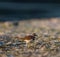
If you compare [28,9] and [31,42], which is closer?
[31,42]

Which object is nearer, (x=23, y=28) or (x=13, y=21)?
(x=23, y=28)

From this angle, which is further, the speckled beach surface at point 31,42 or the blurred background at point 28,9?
the blurred background at point 28,9

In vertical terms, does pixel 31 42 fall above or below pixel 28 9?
below

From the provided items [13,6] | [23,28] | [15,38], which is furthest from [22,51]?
[13,6]

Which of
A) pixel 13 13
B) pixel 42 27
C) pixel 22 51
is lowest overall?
pixel 22 51

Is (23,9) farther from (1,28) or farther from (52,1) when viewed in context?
(1,28)

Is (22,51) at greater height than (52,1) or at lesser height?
lesser
